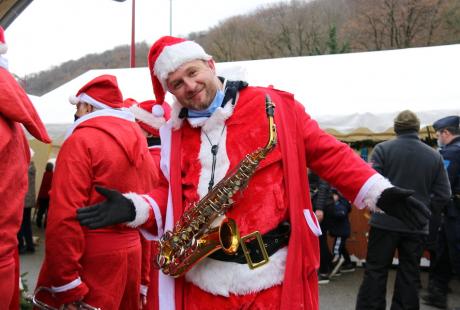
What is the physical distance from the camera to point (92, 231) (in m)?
2.77

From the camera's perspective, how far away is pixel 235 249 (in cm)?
202

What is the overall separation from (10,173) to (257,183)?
1153 millimetres

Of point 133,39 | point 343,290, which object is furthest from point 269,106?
point 133,39

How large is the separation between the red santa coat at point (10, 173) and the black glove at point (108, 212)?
0.47 m

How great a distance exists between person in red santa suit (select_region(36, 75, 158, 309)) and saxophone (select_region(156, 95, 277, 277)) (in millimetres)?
708

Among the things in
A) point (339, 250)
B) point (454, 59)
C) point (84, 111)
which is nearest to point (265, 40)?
point (454, 59)

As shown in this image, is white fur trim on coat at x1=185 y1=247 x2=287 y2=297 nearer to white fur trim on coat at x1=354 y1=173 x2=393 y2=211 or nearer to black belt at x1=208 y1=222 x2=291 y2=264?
black belt at x1=208 y1=222 x2=291 y2=264

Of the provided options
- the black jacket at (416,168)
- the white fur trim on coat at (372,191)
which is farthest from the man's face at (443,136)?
the white fur trim on coat at (372,191)

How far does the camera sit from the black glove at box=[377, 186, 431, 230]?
1.91 metres

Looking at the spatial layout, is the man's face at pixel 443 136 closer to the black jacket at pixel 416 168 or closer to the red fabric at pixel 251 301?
the black jacket at pixel 416 168

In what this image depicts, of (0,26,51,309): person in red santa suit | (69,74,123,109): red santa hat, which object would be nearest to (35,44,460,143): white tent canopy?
(69,74,123,109): red santa hat

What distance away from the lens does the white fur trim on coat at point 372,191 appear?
1968 mm

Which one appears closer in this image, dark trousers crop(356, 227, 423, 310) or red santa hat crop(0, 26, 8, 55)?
red santa hat crop(0, 26, 8, 55)

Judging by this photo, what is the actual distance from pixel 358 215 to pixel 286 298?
581 cm
